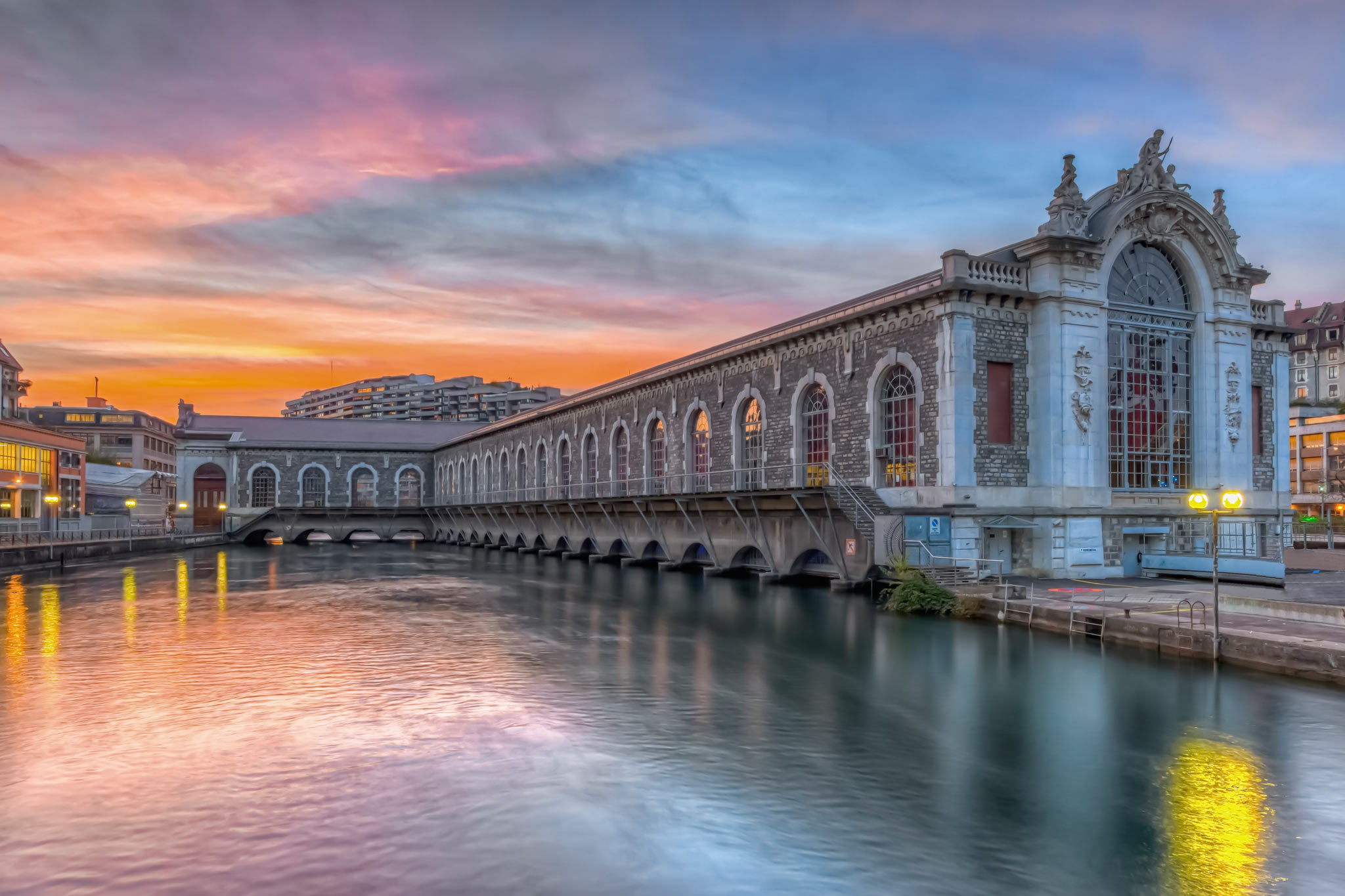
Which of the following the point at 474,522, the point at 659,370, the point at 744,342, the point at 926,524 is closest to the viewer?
the point at 926,524

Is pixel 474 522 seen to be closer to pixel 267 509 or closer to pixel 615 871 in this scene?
pixel 267 509

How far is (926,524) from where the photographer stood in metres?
26.5

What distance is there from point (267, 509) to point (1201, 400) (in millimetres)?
67994

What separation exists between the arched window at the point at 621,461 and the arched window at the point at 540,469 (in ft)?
37.1

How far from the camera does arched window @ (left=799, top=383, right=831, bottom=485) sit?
33594 millimetres

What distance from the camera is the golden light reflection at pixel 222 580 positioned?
99.5 ft

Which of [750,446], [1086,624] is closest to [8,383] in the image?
[750,446]

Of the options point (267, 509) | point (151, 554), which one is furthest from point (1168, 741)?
point (267, 509)

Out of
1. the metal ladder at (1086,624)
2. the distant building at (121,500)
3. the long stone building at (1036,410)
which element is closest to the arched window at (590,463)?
the long stone building at (1036,410)

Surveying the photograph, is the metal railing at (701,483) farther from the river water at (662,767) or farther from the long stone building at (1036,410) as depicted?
the river water at (662,767)

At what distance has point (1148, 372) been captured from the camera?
31156 millimetres

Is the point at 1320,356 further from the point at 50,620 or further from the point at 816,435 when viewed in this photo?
the point at 50,620

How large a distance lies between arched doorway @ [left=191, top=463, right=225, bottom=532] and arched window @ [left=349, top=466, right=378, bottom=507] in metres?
11.0

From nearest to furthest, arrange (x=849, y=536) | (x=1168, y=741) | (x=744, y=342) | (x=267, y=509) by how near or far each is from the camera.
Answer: (x=1168, y=741)
(x=849, y=536)
(x=744, y=342)
(x=267, y=509)
